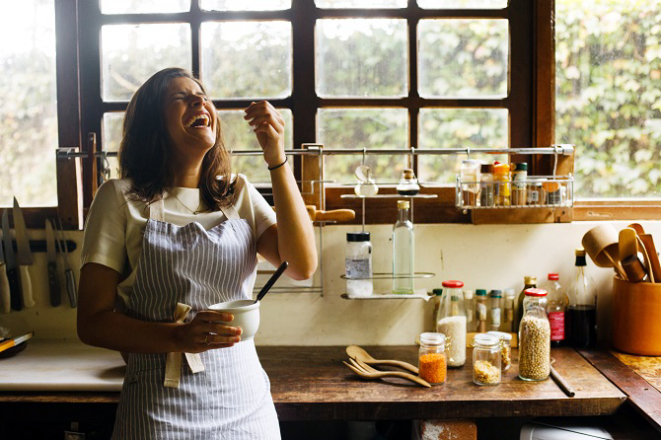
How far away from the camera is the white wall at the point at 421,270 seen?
7.15ft

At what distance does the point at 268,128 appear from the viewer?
144 cm

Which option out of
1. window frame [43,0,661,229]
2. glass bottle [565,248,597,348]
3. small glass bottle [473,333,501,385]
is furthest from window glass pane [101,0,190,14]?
glass bottle [565,248,597,348]

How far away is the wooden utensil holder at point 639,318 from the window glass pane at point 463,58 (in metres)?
0.80

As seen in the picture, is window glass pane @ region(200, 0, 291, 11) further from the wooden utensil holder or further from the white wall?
the wooden utensil holder

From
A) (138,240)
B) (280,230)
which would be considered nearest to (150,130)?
(138,240)

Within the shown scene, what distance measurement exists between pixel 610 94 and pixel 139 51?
5.54ft

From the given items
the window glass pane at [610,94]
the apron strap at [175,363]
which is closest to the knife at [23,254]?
the apron strap at [175,363]

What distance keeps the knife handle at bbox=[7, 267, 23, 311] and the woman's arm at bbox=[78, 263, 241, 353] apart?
940 millimetres

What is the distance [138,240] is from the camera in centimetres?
143

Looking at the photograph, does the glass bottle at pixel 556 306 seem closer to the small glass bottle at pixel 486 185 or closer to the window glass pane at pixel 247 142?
the small glass bottle at pixel 486 185

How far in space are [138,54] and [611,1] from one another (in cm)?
169

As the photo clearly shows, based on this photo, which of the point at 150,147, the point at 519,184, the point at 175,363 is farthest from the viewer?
the point at 519,184

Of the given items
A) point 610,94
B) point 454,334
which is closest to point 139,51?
point 454,334

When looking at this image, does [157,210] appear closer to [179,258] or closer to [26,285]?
[179,258]
